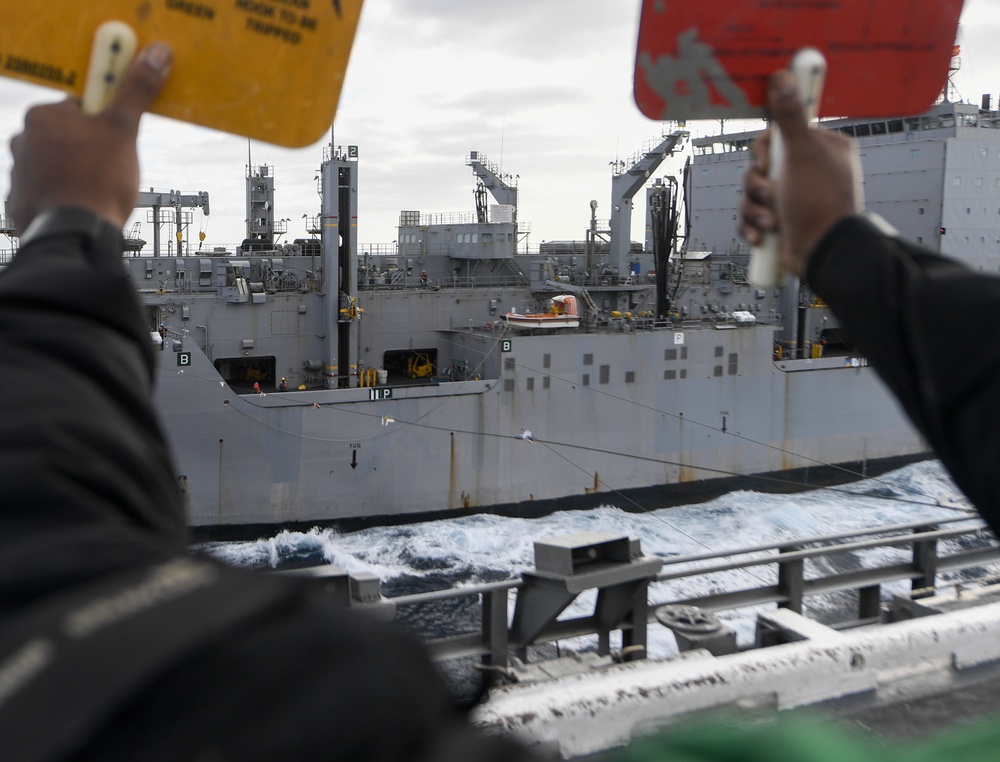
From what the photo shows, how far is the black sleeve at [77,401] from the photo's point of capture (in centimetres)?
56

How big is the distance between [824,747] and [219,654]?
561mm

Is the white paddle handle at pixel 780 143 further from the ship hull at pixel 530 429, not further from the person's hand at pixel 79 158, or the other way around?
the ship hull at pixel 530 429

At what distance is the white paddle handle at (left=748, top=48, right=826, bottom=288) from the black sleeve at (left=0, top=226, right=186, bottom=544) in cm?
76

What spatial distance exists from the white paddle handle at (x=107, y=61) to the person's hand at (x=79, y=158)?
14 millimetres

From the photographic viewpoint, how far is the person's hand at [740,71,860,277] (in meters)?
1.12

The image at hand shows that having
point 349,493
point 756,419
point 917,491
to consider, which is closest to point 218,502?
point 349,493

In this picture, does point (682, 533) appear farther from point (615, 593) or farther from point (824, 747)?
point (824, 747)

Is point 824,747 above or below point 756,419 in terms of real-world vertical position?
above

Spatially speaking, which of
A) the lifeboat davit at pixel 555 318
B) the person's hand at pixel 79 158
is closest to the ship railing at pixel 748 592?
the person's hand at pixel 79 158

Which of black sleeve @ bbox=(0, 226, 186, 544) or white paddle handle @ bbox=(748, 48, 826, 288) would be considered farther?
white paddle handle @ bbox=(748, 48, 826, 288)

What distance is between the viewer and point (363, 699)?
46cm

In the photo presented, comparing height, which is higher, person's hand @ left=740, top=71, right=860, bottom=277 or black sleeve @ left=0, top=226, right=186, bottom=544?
person's hand @ left=740, top=71, right=860, bottom=277

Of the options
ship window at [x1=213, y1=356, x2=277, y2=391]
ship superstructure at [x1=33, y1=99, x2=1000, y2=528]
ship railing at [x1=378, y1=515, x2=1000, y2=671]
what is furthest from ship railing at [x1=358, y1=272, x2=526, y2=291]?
ship railing at [x1=378, y1=515, x2=1000, y2=671]

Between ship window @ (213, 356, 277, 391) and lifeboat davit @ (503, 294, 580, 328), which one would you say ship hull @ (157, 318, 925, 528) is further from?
ship window @ (213, 356, 277, 391)
